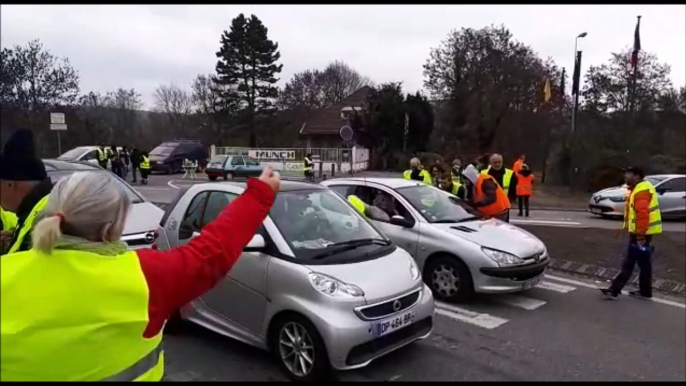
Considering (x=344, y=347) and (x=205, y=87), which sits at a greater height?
(x=205, y=87)

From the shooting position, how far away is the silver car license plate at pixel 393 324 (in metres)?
4.30

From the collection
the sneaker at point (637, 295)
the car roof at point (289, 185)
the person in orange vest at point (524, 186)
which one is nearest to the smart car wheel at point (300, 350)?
the car roof at point (289, 185)

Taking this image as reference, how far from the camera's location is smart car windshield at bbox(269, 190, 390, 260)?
4.77 meters

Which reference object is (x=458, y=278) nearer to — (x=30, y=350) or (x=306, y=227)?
(x=306, y=227)

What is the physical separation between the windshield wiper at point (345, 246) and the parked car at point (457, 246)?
1820 millimetres

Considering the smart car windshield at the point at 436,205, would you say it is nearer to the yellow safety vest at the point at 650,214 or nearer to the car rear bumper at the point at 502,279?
the car rear bumper at the point at 502,279

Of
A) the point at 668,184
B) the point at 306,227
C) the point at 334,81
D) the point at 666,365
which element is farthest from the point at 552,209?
the point at 334,81

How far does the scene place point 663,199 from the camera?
1612 centimetres

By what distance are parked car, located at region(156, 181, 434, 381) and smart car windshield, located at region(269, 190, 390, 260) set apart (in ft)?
0.03

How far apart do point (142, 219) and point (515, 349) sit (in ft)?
15.9

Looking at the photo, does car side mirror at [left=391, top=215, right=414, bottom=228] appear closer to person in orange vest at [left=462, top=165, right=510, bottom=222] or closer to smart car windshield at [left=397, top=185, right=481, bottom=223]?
smart car windshield at [left=397, top=185, right=481, bottom=223]

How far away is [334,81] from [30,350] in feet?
208

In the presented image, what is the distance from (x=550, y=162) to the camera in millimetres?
27781

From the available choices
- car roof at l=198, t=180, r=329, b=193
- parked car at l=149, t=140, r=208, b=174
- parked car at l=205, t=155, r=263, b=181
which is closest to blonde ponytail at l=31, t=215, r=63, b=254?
car roof at l=198, t=180, r=329, b=193
